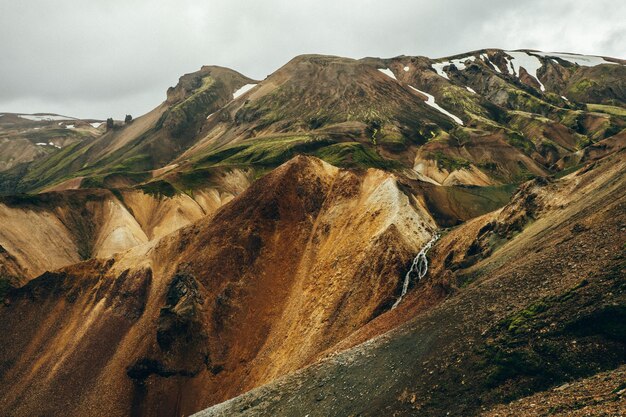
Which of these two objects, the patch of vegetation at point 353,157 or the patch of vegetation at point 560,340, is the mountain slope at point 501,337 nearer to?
the patch of vegetation at point 560,340

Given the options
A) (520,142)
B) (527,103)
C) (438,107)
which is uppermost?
(438,107)

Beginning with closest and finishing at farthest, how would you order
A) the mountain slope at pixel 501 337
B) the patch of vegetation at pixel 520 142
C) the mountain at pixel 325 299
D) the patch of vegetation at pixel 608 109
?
the mountain slope at pixel 501 337, the mountain at pixel 325 299, the patch of vegetation at pixel 520 142, the patch of vegetation at pixel 608 109

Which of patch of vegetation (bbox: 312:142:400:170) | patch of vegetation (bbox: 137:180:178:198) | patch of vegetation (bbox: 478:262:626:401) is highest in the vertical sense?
patch of vegetation (bbox: 137:180:178:198)

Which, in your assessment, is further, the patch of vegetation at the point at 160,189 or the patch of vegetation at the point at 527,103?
the patch of vegetation at the point at 527,103

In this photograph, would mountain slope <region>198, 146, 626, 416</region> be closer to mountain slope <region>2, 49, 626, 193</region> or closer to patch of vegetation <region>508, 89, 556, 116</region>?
mountain slope <region>2, 49, 626, 193</region>

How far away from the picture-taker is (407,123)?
521 feet

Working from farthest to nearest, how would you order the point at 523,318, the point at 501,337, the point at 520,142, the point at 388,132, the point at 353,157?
the point at 388,132 < the point at 520,142 < the point at 353,157 < the point at 523,318 < the point at 501,337

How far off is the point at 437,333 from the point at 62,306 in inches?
1804

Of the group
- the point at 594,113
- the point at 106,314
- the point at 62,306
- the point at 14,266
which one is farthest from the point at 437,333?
the point at 594,113

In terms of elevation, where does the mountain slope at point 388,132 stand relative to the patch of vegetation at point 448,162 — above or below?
above

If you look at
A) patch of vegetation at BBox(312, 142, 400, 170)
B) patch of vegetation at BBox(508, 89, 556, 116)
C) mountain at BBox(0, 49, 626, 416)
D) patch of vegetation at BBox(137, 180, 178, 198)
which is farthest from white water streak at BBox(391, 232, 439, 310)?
patch of vegetation at BBox(508, 89, 556, 116)

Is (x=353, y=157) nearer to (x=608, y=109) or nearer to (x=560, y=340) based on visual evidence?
(x=560, y=340)

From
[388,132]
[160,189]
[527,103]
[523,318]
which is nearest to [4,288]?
[160,189]

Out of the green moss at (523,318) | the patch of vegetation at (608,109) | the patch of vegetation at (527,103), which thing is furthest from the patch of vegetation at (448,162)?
the green moss at (523,318)
